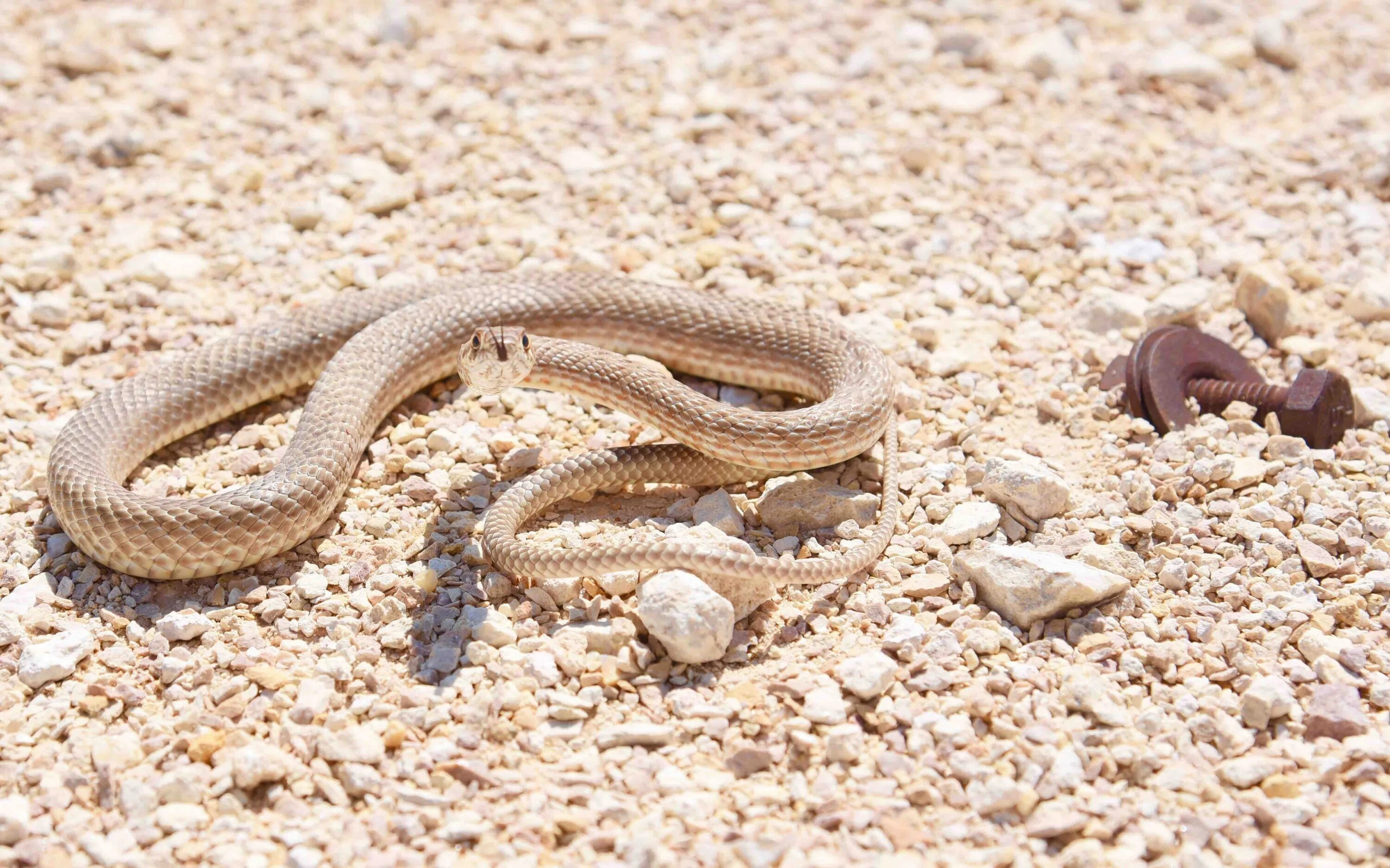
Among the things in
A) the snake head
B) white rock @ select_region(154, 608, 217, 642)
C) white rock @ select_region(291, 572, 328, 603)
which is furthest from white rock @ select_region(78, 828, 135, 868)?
the snake head

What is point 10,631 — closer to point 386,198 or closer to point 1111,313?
point 386,198

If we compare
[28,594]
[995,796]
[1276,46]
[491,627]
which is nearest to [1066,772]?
[995,796]

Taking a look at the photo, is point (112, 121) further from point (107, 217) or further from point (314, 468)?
point (314, 468)

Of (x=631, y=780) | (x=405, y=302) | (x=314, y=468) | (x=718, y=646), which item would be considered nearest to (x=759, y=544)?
(x=718, y=646)

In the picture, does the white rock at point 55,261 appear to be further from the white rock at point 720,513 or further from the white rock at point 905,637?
the white rock at point 905,637

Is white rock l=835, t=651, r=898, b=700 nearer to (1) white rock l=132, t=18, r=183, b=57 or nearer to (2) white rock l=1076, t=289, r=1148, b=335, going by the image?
(2) white rock l=1076, t=289, r=1148, b=335

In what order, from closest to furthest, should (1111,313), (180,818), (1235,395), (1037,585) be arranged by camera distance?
(180,818) < (1037,585) < (1235,395) < (1111,313)
